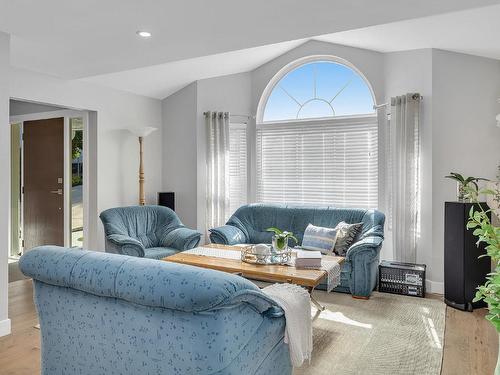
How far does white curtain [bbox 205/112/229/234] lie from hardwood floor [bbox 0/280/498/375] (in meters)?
2.55

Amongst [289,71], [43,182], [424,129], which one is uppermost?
[289,71]

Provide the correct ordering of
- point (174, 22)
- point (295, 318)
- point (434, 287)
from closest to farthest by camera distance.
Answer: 1. point (295, 318)
2. point (174, 22)
3. point (434, 287)

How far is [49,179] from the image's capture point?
554 centimetres

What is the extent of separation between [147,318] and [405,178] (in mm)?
3600

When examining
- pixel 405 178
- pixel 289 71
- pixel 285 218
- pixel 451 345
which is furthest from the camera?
pixel 289 71

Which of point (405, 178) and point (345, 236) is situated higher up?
point (405, 178)

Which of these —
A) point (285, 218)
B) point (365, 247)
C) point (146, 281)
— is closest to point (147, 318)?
point (146, 281)

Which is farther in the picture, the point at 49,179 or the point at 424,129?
the point at 49,179

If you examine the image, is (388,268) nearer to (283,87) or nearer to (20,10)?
(283,87)

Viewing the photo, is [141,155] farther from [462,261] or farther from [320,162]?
[462,261]

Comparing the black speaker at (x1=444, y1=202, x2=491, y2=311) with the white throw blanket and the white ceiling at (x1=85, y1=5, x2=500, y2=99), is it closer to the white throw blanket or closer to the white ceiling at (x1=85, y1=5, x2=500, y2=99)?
the white ceiling at (x1=85, y1=5, x2=500, y2=99)

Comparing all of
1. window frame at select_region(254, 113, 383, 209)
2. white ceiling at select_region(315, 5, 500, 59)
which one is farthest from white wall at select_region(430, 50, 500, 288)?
window frame at select_region(254, 113, 383, 209)

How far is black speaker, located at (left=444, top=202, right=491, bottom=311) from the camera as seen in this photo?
3730 millimetres

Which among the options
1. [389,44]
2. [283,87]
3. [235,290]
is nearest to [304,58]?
[283,87]
